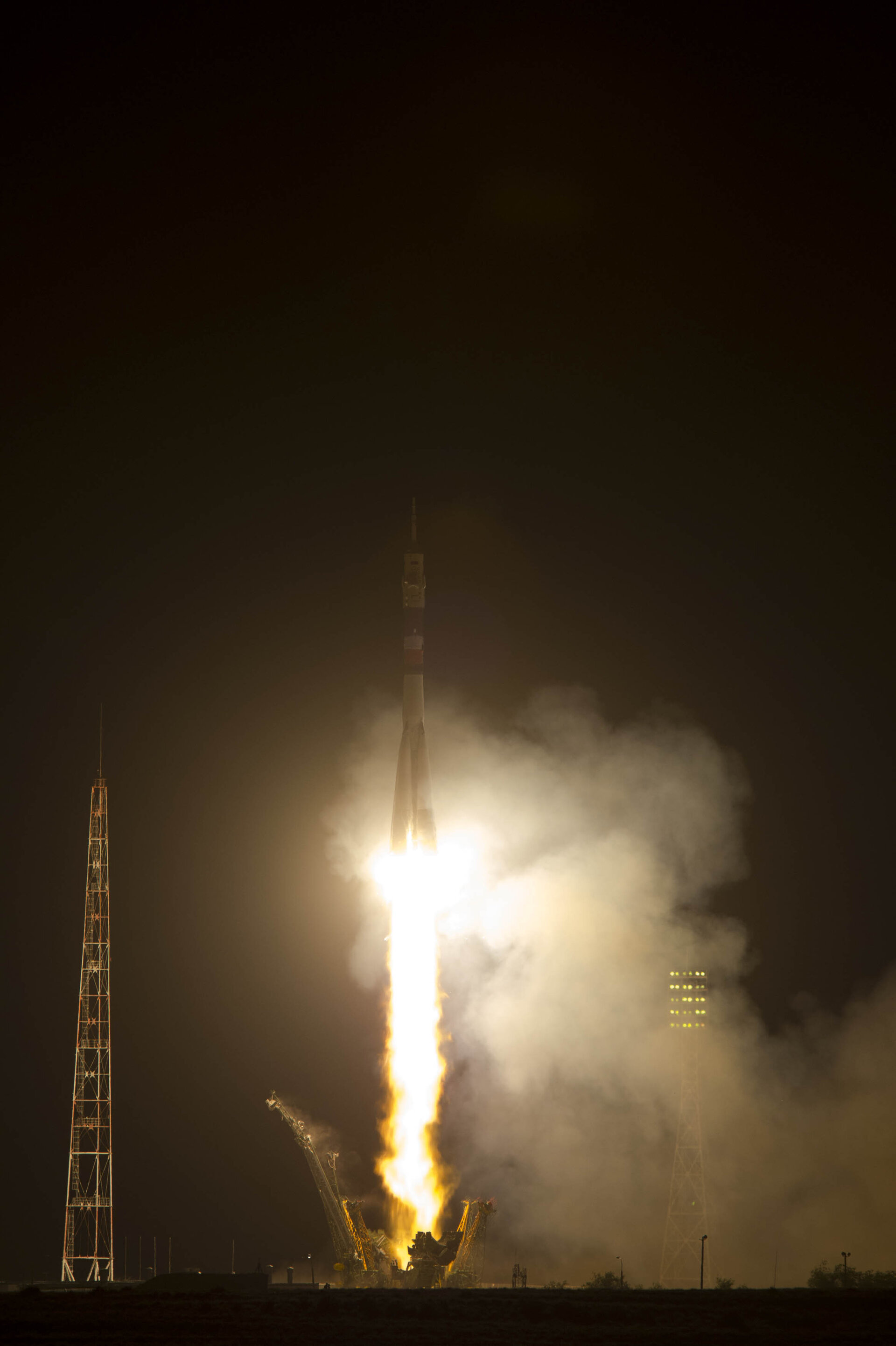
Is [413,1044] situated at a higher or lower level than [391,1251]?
higher

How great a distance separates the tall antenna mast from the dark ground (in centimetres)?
1408

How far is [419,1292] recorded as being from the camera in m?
67.2

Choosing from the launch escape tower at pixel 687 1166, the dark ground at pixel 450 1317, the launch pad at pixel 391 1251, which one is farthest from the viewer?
the launch escape tower at pixel 687 1166

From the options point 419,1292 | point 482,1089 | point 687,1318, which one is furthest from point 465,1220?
point 482,1089

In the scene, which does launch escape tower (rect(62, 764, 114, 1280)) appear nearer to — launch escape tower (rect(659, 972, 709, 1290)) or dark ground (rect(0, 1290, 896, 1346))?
dark ground (rect(0, 1290, 896, 1346))

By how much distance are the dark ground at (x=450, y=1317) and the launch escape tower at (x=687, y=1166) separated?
14.1 m

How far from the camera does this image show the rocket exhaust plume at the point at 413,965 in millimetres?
75000

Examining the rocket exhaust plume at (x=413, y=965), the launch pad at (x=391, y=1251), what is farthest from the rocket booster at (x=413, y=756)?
the launch pad at (x=391, y=1251)

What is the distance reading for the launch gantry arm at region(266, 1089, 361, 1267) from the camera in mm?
70500

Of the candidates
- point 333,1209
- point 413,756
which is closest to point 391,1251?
point 333,1209

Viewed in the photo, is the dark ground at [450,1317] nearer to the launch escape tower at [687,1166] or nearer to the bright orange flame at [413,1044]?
the bright orange flame at [413,1044]

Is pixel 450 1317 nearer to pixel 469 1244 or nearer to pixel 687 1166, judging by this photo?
pixel 469 1244

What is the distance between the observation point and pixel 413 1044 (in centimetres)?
7656

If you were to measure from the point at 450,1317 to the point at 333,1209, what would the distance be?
10829 millimetres
